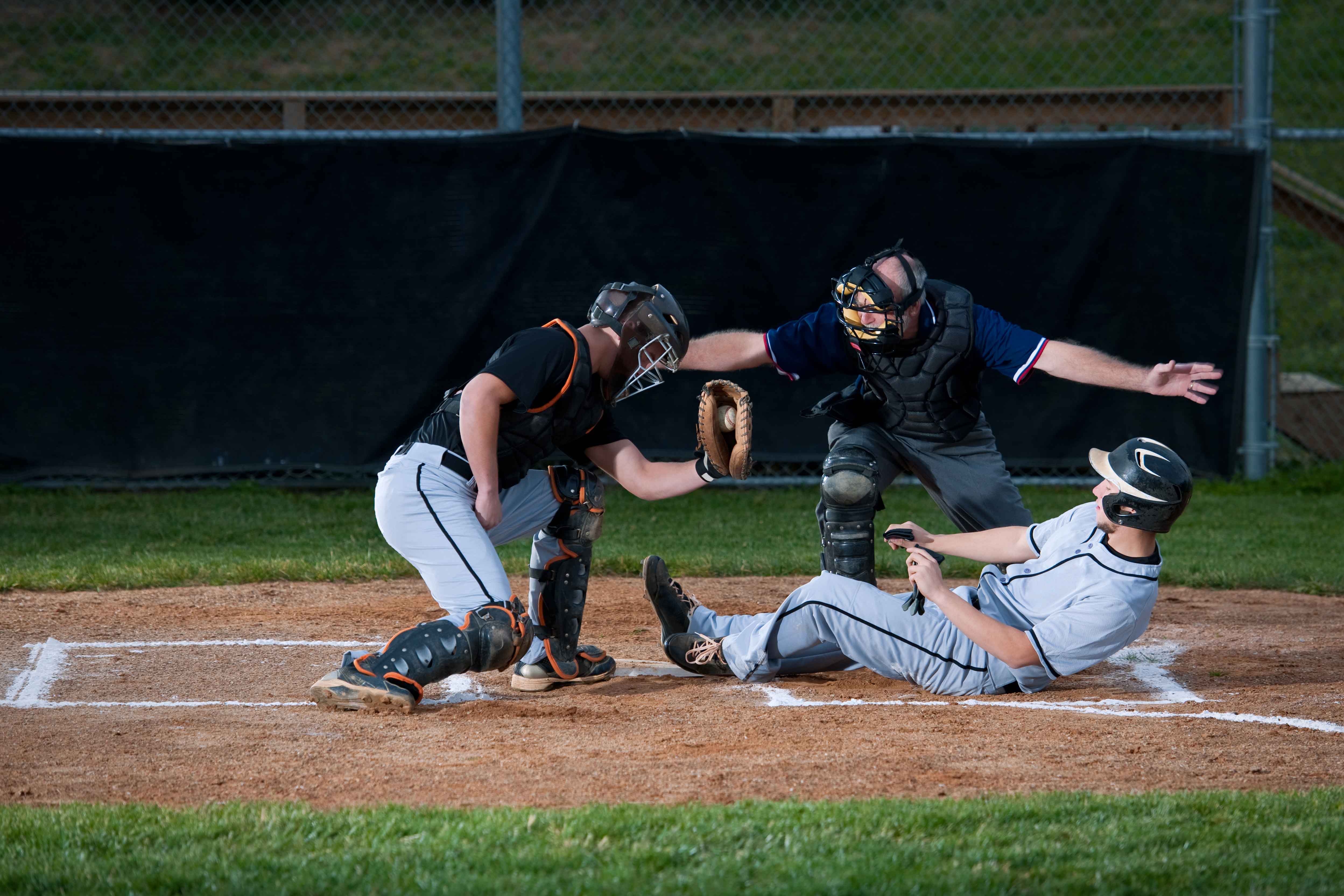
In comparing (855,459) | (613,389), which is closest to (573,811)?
(613,389)

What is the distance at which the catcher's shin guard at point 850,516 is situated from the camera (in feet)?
16.9

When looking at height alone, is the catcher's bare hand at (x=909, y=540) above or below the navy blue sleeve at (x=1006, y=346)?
below

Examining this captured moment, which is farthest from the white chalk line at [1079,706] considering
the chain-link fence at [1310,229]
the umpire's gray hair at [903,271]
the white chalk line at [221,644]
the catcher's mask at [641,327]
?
the chain-link fence at [1310,229]

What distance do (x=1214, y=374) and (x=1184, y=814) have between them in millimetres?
2045

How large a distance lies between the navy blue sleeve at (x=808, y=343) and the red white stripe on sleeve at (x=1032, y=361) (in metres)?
0.65

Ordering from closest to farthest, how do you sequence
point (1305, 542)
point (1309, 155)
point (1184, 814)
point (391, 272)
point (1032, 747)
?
point (1184, 814) < point (1032, 747) < point (1305, 542) < point (391, 272) < point (1309, 155)

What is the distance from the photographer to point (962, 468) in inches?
217

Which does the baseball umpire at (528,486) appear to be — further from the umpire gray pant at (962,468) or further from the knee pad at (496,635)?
the umpire gray pant at (962,468)

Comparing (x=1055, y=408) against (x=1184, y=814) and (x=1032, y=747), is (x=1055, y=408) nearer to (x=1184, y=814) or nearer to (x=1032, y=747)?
(x=1032, y=747)

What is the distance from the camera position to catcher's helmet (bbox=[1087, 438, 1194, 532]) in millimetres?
4098

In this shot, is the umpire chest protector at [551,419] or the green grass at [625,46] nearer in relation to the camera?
the umpire chest protector at [551,419]

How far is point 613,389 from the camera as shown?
4.68 m

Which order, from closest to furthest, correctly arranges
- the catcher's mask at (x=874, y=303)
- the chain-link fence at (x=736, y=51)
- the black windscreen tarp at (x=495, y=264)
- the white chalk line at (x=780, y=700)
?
the white chalk line at (x=780, y=700)
the catcher's mask at (x=874, y=303)
the black windscreen tarp at (x=495, y=264)
the chain-link fence at (x=736, y=51)

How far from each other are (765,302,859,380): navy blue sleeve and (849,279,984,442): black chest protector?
0.30 ft
